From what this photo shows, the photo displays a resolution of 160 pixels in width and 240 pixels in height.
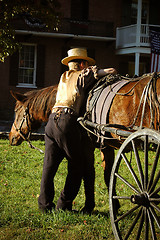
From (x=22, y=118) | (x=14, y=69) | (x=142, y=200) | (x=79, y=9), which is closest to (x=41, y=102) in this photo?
(x=22, y=118)

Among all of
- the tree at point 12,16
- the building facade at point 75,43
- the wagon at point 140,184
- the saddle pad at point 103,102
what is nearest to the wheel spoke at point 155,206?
the wagon at point 140,184

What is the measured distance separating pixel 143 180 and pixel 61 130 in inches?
58.2

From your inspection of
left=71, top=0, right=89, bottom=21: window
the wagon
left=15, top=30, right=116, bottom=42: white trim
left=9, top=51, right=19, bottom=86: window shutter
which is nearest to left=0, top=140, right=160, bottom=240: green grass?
the wagon

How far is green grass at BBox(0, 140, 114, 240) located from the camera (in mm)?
3926

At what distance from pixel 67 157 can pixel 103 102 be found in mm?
966

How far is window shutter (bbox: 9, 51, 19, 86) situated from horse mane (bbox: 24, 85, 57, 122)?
1386 centimetres

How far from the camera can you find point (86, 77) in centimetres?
422

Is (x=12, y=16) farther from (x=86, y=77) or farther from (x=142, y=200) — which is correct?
(x=142, y=200)

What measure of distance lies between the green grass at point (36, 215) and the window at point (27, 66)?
12618mm

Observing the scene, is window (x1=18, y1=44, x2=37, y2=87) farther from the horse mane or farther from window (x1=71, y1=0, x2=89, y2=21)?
the horse mane

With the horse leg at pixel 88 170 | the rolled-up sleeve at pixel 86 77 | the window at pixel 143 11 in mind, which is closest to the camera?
the rolled-up sleeve at pixel 86 77

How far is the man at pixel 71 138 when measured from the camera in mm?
4219

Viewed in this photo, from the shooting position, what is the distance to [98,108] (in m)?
3.91

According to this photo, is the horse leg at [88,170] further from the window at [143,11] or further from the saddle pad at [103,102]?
the window at [143,11]
